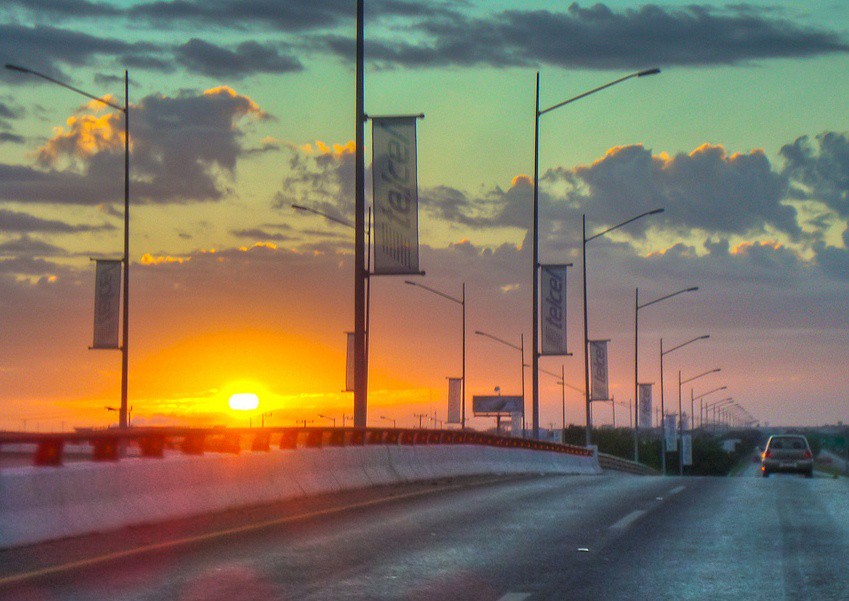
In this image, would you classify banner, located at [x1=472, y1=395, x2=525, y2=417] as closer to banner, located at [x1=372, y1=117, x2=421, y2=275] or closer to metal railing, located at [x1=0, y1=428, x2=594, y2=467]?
metal railing, located at [x1=0, y1=428, x2=594, y2=467]

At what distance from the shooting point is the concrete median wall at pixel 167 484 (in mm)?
13391

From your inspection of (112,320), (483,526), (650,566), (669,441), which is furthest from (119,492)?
(669,441)

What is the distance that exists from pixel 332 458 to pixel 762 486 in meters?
8.84

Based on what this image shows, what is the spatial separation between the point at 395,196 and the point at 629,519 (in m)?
11.6

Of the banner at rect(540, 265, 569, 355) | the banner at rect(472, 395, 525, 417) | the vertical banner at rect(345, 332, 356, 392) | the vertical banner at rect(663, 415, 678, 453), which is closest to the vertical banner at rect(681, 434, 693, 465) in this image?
the vertical banner at rect(663, 415, 678, 453)

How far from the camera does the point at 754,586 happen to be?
10.5 metres

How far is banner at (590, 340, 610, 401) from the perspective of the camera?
2359 inches

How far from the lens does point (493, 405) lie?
14462cm

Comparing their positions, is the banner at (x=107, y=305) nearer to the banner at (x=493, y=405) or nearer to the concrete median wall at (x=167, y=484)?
the concrete median wall at (x=167, y=484)

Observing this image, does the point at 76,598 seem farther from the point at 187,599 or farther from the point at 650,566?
the point at 650,566

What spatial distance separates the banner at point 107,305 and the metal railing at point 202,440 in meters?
13.7

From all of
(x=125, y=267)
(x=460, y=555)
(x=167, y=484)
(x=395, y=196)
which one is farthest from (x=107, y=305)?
(x=460, y=555)

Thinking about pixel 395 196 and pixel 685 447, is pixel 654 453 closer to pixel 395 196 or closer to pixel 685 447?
pixel 685 447

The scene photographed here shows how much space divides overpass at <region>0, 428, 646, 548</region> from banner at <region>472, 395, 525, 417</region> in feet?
366
